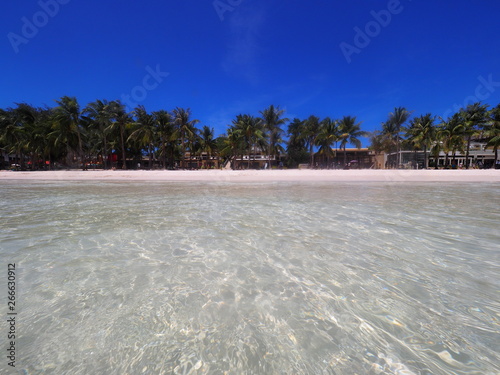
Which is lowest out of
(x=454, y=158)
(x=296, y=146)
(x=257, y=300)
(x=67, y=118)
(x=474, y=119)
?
(x=257, y=300)

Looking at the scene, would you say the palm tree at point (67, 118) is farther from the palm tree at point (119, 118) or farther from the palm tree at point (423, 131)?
the palm tree at point (423, 131)

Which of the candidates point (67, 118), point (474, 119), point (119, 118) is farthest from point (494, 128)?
point (67, 118)

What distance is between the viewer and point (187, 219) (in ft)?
17.0

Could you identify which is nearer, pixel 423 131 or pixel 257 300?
pixel 257 300

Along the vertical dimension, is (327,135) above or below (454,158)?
above

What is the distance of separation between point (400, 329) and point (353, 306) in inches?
14.8

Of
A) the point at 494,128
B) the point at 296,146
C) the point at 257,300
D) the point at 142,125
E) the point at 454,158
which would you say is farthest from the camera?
the point at 296,146

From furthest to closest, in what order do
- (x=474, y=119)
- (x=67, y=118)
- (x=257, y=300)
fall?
(x=67, y=118) < (x=474, y=119) < (x=257, y=300)

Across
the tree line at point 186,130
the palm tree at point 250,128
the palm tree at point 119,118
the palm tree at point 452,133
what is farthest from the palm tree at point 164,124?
the palm tree at point 452,133

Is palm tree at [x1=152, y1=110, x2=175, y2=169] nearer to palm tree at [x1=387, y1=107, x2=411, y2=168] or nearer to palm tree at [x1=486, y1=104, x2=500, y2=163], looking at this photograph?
palm tree at [x1=387, y1=107, x2=411, y2=168]

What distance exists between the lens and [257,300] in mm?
2182

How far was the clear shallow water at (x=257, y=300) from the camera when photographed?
1.53 m

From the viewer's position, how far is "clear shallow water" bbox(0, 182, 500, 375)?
1.53 meters

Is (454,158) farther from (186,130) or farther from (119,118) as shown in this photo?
(119,118)
